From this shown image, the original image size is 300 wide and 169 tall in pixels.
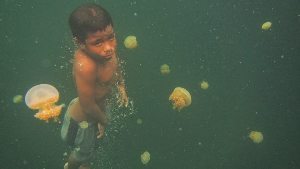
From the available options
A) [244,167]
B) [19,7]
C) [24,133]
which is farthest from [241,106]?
[19,7]

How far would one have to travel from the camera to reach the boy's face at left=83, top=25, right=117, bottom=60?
2797 mm

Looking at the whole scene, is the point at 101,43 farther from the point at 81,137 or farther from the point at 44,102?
the point at 44,102

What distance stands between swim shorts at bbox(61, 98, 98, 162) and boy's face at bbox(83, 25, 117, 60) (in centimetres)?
106

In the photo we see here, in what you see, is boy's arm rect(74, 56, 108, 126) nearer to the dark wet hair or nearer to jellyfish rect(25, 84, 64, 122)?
the dark wet hair

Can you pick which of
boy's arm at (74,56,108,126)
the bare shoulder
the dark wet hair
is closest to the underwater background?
boy's arm at (74,56,108,126)

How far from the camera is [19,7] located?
9148mm

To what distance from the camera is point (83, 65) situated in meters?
2.93

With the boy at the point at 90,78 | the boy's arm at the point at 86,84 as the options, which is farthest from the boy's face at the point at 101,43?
the boy's arm at the point at 86,84

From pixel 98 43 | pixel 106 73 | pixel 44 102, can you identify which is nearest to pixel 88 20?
pixel 98 43

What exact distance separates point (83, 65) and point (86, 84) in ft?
0.67

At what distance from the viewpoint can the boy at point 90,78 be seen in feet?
9.08

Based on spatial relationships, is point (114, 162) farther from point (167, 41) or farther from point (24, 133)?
point (167, 41)

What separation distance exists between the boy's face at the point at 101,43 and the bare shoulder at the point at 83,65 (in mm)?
82

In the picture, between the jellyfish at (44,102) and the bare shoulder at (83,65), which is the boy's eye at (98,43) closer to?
the bare shoulder at (83,65)
